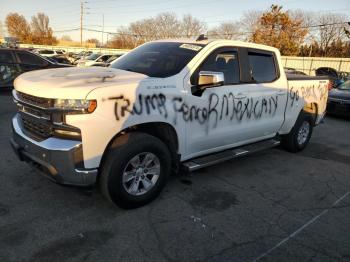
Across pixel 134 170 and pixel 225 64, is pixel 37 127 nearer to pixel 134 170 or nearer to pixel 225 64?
pixel 134 170

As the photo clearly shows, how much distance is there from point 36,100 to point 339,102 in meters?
10.2

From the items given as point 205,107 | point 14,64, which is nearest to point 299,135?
point 205,107

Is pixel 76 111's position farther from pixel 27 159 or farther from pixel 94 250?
pixel 94 250

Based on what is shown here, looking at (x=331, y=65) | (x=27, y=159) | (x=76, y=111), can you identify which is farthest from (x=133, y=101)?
(x=331, y=65)

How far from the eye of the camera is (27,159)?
382 cm

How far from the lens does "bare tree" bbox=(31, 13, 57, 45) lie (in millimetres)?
90200

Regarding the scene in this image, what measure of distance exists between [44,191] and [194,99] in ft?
7.01

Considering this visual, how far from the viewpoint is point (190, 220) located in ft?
12.6

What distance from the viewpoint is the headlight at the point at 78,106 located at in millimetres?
3303

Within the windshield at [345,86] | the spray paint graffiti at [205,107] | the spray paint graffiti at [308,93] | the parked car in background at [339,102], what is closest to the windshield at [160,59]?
the spray paint graffiti at [205,107]

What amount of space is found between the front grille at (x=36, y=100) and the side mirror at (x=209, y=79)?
5.82 ft

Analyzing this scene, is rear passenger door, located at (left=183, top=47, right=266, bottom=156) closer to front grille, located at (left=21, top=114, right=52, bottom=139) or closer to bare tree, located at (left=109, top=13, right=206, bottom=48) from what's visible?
front grille, located at (left=21, top=114, right=52, bottom=139)

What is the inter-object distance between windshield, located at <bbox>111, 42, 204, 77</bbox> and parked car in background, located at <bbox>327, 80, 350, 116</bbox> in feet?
26.8

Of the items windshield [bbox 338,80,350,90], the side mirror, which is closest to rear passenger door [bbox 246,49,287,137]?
the side mirror
